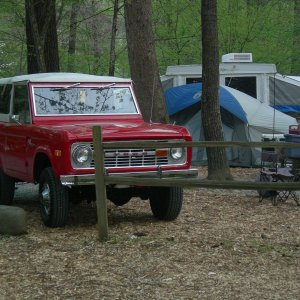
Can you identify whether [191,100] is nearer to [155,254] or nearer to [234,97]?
[234,97]

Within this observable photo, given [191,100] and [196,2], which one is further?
[196,2]

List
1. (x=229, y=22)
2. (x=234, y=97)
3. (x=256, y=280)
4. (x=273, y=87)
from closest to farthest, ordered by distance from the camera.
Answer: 1. (x=256, y=280)
2. (x=234, y=97)
3. (x=273, y=87)
4. (x=229, y=22)

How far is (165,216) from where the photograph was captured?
815cm

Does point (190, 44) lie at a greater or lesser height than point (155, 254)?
greater

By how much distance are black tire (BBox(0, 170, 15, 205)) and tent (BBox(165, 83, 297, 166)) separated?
286 inches

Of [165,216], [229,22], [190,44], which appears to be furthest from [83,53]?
[165,216]

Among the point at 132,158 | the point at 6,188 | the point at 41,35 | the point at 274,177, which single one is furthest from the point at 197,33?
the point at 132,158

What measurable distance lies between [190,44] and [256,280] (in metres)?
21.4

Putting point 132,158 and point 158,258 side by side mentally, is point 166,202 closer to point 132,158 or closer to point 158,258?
point 132,158

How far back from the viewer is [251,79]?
17328mm

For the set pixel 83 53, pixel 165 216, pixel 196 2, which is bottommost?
pixel 165 216

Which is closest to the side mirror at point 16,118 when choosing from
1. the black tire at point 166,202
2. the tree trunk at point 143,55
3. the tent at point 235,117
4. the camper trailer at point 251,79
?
the black tire at point 166,202

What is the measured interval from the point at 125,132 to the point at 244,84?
1056 centimetres

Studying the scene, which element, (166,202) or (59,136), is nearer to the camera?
(59,136)
